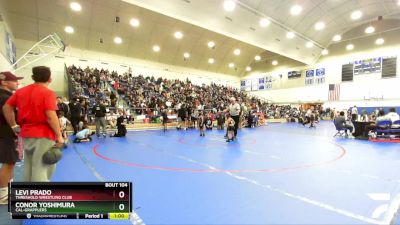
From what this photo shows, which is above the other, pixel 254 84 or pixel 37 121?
pixel 254 84

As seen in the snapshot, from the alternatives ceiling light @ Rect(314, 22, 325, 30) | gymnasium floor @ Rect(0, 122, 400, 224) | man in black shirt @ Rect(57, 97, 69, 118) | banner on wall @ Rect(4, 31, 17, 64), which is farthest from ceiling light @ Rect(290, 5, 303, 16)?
banner on wall @ Rect(4, 31, 17, 64)

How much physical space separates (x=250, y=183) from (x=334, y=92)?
85.0 ft

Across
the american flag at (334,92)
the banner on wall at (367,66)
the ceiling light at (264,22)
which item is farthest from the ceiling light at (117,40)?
the banner on wall at (367,66)

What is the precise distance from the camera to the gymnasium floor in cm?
273

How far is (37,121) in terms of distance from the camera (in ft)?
7.54

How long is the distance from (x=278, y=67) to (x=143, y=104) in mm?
20687

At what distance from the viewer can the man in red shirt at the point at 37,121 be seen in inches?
89.5

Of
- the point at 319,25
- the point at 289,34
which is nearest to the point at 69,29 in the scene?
the point at 289,34

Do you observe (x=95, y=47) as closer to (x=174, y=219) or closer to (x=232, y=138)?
(x=232, y=138)

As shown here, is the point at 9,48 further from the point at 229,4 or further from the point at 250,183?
the point at 250,183

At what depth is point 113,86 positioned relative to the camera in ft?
59.7

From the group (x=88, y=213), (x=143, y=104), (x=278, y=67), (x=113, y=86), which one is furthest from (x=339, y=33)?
(x=88, y=213)

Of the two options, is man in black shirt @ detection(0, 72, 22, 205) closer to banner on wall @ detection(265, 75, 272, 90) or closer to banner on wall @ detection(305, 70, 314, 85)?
banner on wall @ detection(305, 70, 314, 85)

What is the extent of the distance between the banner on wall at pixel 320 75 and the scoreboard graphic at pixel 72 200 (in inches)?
1135
